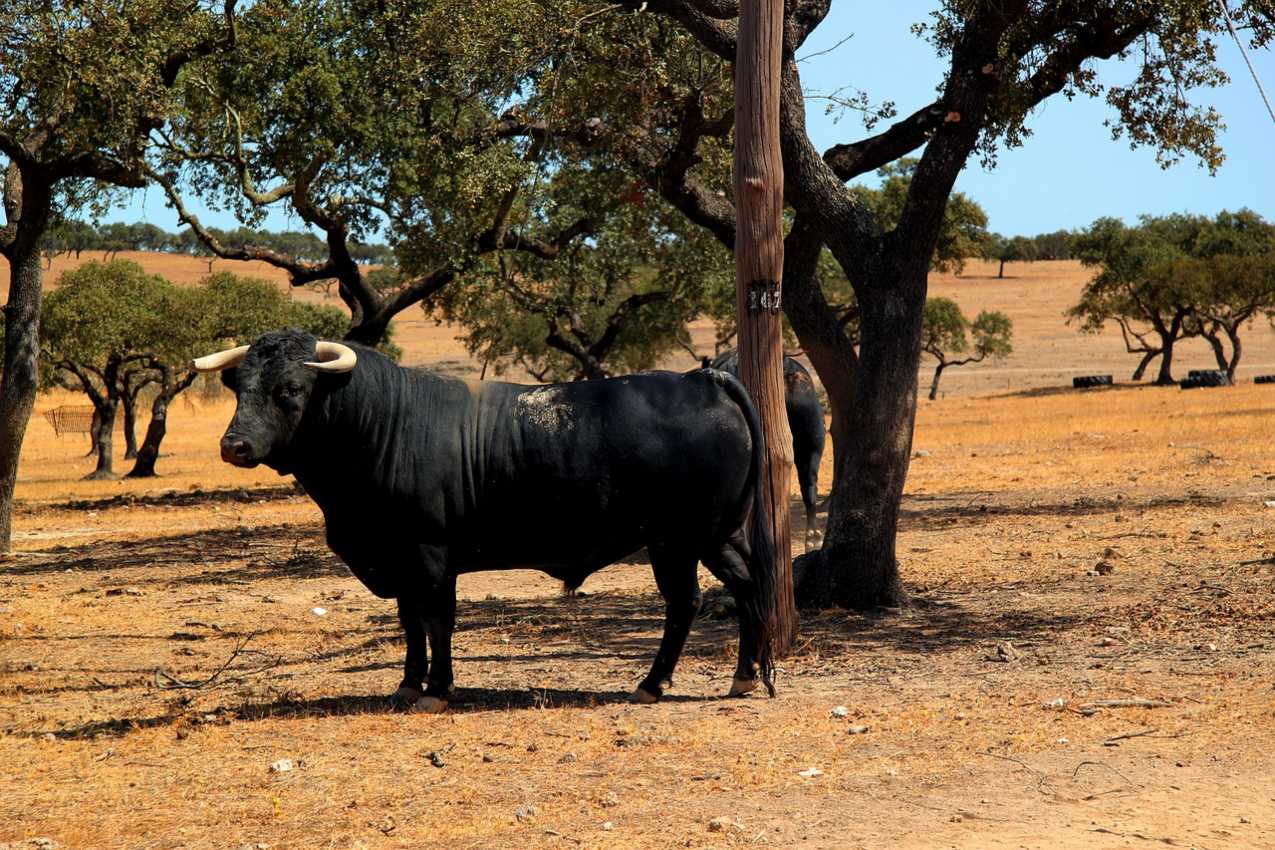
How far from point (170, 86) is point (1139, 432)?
2426cm

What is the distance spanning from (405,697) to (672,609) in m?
1.75

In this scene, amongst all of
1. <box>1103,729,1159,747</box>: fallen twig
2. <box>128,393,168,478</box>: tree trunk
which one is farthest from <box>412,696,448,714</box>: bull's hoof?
<box>128,393,168,478</box>: tree trunk

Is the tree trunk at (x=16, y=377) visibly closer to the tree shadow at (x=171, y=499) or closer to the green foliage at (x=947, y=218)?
the tree shadow at (x=171, y=499)

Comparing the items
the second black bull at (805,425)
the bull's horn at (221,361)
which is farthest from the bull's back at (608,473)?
the second black bull at (805,425)

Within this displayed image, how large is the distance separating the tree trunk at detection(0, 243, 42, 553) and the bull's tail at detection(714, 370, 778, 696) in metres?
12.6

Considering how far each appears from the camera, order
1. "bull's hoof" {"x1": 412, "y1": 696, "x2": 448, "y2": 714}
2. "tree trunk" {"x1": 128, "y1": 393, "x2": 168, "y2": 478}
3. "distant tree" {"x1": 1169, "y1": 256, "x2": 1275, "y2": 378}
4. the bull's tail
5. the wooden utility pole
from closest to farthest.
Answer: "bull's hoof" {"x1": 412, "y1": 696, "x2": 448, "y2": 714} → the bull's tail → the wooden utility pole → "tree trunk" {"x1": 128, "y1": 393, "x2": 168, "y2": 478} → "distant tree" {"x1": 1169, "y1": 256, "x2": 1275, "y2": 378}

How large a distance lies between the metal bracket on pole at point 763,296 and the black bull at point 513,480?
1.03 m

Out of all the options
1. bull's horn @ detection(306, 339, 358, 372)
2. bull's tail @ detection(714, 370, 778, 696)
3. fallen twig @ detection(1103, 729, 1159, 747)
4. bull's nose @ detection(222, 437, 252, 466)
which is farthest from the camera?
bull's tail @ detection(714, 370, 778, 696)

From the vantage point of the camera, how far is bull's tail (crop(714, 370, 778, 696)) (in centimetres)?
853

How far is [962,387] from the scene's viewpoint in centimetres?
7369

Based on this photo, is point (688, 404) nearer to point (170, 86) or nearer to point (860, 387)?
point (860, 387)

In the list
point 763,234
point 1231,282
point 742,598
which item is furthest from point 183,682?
point 1231,282

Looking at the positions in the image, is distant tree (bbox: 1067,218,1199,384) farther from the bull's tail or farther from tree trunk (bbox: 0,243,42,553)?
the bull's tail

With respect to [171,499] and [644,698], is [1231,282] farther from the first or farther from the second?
[644,698]
